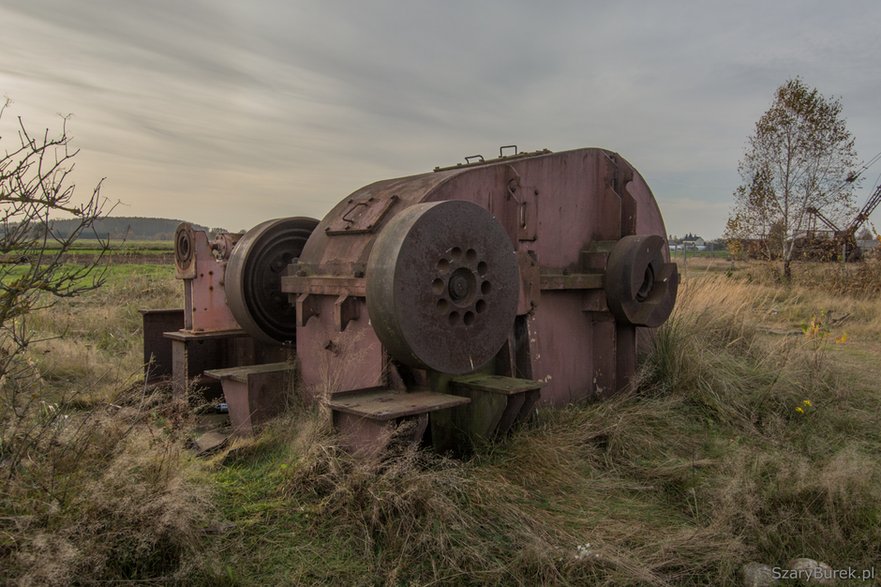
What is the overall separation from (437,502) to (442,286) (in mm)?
1082

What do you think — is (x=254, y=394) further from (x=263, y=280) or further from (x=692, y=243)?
(x=692, y=243)

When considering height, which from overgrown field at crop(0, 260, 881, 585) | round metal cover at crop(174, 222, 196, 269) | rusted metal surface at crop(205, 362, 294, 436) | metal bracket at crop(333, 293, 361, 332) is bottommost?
overgrown field at crop(0, 260, 881, 585)

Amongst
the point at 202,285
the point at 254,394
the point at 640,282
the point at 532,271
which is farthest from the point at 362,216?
the point at 640,282

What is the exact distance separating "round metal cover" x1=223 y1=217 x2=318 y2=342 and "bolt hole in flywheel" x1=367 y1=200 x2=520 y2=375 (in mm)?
1653

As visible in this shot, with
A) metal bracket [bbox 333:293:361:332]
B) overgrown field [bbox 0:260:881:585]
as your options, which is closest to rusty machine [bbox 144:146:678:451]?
metal bracket [bbox 333:293:361:332]

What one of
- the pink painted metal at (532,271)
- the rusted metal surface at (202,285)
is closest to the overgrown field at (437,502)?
the pink painted metal at (532,271)

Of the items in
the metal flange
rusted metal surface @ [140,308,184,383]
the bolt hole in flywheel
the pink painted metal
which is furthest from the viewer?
rusted metal surface @ [140,308,184,383]

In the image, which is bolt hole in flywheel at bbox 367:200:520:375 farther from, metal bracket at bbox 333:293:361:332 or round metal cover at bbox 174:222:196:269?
round metal cover at bbox 174:222:196:269

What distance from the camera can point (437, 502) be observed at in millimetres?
3045

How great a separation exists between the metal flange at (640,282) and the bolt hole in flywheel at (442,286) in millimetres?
1338

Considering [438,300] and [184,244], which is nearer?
[438,300]

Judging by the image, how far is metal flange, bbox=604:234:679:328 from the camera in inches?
192

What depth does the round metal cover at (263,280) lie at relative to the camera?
4.93 m

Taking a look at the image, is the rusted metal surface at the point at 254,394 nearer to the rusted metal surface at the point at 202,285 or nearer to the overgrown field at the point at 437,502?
the overgrown field at the point at 437,502
